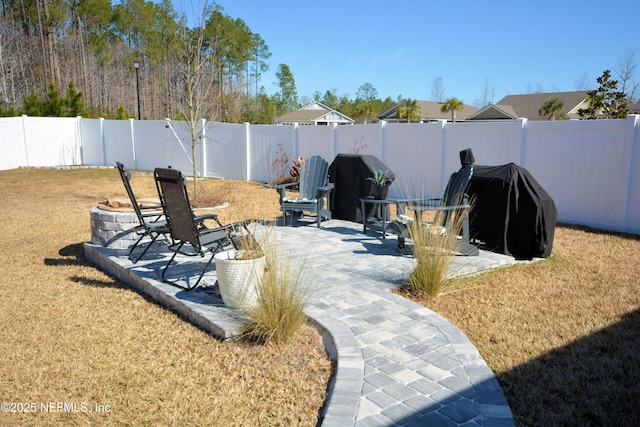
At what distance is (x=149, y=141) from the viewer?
56.8 feet

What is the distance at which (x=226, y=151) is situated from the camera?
14.9 metres

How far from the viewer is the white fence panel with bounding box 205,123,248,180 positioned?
14.5 meters

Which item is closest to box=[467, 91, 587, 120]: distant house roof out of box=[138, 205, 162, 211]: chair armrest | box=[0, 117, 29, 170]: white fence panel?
box=[0, 117, 29, 170]: white fence panel

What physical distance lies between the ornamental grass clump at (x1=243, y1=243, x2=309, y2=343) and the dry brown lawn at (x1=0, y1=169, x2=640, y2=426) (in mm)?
118

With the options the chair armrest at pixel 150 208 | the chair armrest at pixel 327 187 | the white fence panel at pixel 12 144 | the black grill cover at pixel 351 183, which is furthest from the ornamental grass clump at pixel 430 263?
the white fence panel at pixel 12 144

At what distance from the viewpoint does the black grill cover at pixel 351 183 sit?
7656 mm

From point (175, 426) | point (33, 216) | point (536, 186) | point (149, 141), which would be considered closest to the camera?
point (175, 426)

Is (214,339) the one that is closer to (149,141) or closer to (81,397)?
(81,397)

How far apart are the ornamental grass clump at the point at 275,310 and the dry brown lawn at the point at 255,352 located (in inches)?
4.6

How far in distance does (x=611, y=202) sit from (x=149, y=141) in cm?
1462

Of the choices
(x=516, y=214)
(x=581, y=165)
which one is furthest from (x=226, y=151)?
(x=516, y=214)

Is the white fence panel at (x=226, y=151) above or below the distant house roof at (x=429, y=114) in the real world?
below

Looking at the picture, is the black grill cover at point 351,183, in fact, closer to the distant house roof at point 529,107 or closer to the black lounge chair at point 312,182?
the black lounge chair at point 312,182

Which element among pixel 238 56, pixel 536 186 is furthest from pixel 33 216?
pixel 238 56
